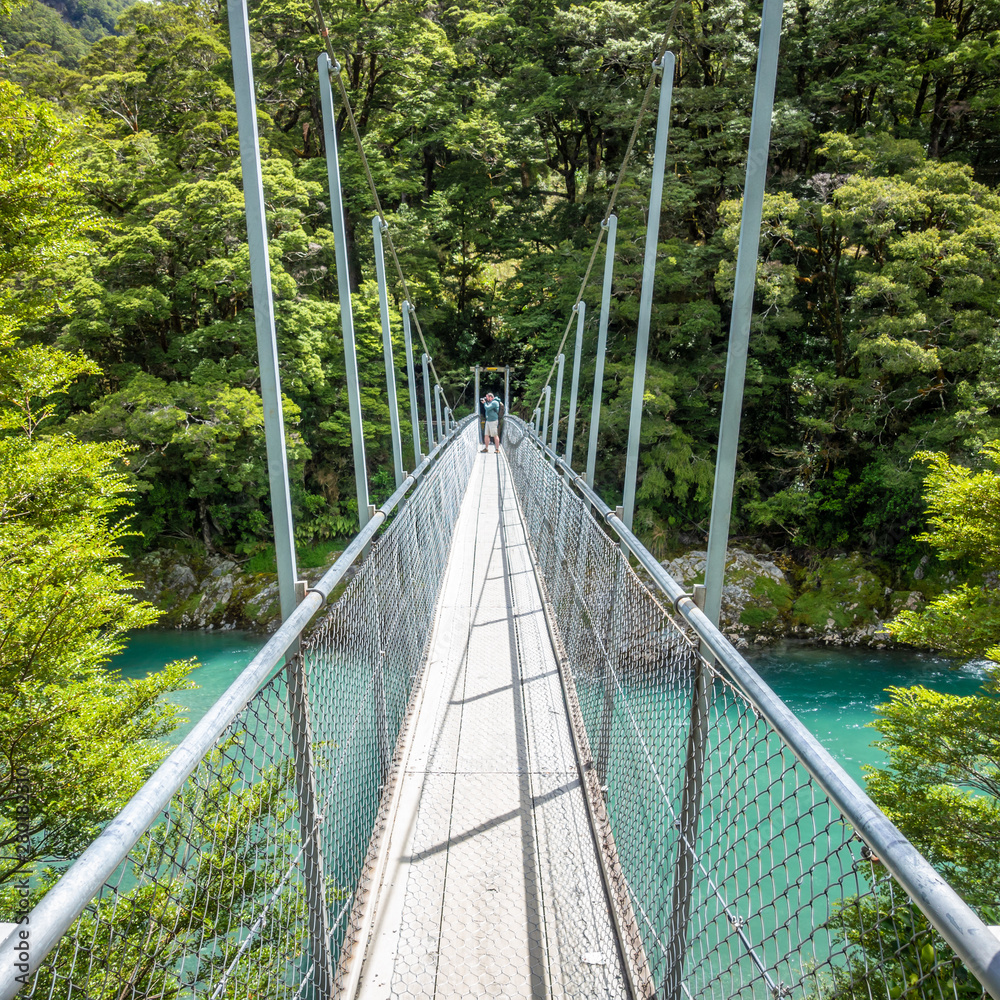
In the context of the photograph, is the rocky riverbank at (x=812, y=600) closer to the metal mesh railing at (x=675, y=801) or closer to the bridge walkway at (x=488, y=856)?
the metal mesh railing at (x=675, y=801)

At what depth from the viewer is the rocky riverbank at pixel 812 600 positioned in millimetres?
9664

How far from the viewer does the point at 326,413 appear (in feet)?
42.8

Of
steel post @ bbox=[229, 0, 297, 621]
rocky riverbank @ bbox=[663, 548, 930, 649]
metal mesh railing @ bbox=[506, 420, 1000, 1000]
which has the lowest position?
rocky riverbank @ bbox=[663, 548, 930, 649]

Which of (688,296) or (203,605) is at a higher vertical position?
(688,296)

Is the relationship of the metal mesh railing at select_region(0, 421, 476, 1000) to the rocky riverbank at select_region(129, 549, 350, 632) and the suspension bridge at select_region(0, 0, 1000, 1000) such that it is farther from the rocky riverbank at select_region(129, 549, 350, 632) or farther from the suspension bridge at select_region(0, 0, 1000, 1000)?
the rocky riverbank at select_region(129, 549, 350, 632)

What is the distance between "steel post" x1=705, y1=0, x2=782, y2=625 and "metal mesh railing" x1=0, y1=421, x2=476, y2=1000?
Answer: 82 centimetres

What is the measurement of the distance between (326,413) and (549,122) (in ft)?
29.0

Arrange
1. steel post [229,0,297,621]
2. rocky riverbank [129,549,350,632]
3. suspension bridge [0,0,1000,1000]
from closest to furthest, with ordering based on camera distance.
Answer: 1. suspension bridge [0,0,1000,1000]
2. steel post [229,0,297,621]
3. rocky riverbank [129,549,350,632]

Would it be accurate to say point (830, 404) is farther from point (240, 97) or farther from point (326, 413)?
point (240, 97)

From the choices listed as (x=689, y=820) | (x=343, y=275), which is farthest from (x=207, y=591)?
(x=689, y=820)

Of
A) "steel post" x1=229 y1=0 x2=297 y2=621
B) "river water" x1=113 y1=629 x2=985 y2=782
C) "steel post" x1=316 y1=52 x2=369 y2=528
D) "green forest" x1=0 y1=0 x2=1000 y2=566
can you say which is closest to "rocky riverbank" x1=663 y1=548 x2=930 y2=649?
"river water" x1=113 y1=629 x2=985 y2=782

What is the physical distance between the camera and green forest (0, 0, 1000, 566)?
955 cm

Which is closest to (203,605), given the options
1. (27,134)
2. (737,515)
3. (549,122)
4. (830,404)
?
(27,134)

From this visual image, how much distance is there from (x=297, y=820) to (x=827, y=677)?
8.78m
